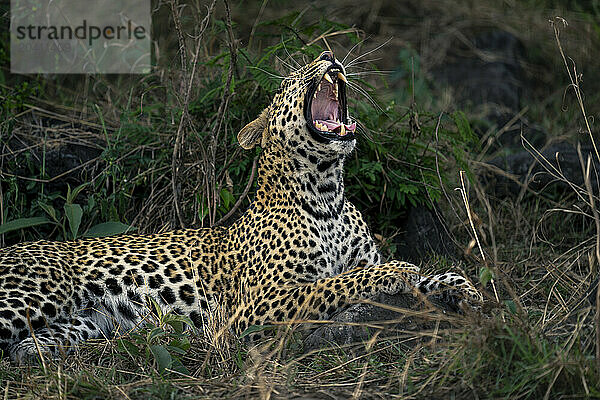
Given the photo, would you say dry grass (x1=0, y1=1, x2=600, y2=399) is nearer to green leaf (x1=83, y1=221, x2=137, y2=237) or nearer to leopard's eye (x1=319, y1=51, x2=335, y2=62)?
green leaf (x1=83, y1=221, x2=137, y2=237)

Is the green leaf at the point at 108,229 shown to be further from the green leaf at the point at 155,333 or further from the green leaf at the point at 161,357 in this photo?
the green leaf at the point at 161,357

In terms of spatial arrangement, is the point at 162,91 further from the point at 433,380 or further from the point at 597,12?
the point at 597,12

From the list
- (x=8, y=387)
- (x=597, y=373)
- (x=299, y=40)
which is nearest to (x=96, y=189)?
(x=299, y=40)

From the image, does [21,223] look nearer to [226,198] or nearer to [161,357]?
[226,198]

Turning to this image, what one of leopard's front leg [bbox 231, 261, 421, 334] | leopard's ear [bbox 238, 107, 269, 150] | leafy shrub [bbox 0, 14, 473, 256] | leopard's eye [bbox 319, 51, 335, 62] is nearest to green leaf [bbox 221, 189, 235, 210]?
leafy shrub [bbox 0, 14, 473, 256]

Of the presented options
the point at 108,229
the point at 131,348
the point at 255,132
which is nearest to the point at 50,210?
the point at 108,229

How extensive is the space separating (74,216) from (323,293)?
2.74 m

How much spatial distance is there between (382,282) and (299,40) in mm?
3490

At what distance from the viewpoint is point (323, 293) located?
566 centimetres

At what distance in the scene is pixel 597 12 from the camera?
1312 centimetres

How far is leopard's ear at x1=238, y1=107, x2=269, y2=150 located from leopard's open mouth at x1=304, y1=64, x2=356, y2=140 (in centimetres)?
43

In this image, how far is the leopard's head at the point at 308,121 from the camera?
5.94 metres

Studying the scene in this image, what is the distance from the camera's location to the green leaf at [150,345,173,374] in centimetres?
482

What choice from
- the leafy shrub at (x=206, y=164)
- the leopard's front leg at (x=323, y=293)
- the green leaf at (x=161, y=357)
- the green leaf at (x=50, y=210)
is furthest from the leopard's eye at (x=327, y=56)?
the green leaf at (x=50, y=210)
